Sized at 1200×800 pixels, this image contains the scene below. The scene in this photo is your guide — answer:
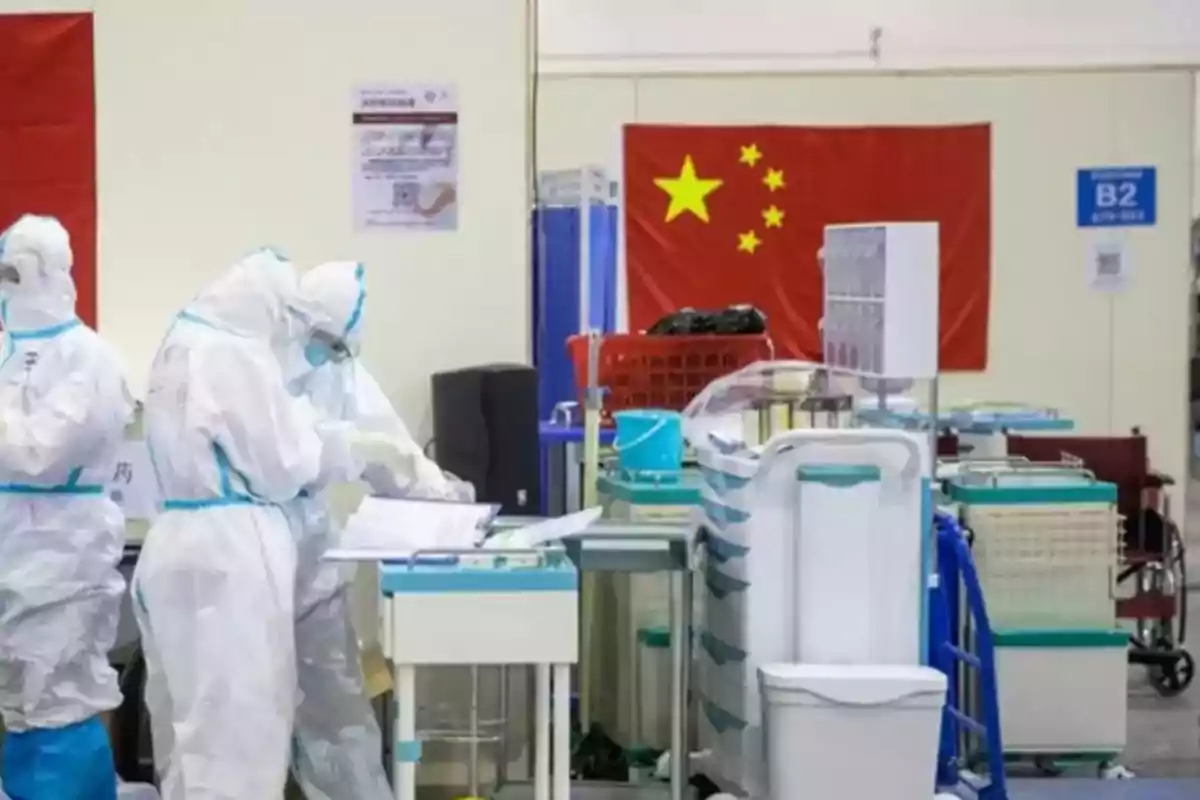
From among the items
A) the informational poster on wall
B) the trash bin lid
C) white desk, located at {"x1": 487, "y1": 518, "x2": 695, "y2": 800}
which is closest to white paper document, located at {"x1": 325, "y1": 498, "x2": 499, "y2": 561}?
white desk, located at {"x1": 487, "y1": 518, "x2": 695, "y2": 800}

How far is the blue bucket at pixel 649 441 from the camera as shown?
150 inches

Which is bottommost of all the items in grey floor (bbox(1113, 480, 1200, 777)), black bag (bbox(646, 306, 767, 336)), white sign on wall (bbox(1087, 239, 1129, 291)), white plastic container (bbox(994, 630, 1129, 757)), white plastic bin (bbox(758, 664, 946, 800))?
grey floor (bbox(1113, 480, 1200, 777))

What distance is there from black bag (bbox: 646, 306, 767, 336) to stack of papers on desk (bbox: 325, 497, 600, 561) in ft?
4.32

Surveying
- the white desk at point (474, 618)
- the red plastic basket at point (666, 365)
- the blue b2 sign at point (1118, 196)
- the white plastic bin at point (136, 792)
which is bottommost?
the white plastic bin at point (136, 792)

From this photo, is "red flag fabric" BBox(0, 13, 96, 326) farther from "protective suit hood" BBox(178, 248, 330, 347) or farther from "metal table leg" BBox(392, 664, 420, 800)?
"metal table leg" BBox(392, 664, 420, 800)

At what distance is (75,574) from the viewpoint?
3424 mm

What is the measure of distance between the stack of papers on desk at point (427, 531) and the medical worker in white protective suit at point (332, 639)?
0.30 m

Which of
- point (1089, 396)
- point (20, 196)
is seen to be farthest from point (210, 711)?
point (1089, 396)

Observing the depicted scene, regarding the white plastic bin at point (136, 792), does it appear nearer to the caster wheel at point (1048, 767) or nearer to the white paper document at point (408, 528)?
the white paper document at point (408, 528)

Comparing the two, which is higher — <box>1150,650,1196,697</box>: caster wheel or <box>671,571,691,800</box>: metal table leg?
<box>671,571,691,800</box>: metal table leg

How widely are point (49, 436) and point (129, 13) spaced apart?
4.22 ft

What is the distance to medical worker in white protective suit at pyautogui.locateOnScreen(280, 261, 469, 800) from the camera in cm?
339

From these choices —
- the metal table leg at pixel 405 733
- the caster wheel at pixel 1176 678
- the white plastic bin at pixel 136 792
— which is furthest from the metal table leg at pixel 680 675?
the caster wheel at pixel 1176 678

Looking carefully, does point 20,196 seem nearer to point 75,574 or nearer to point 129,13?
point 129,13
